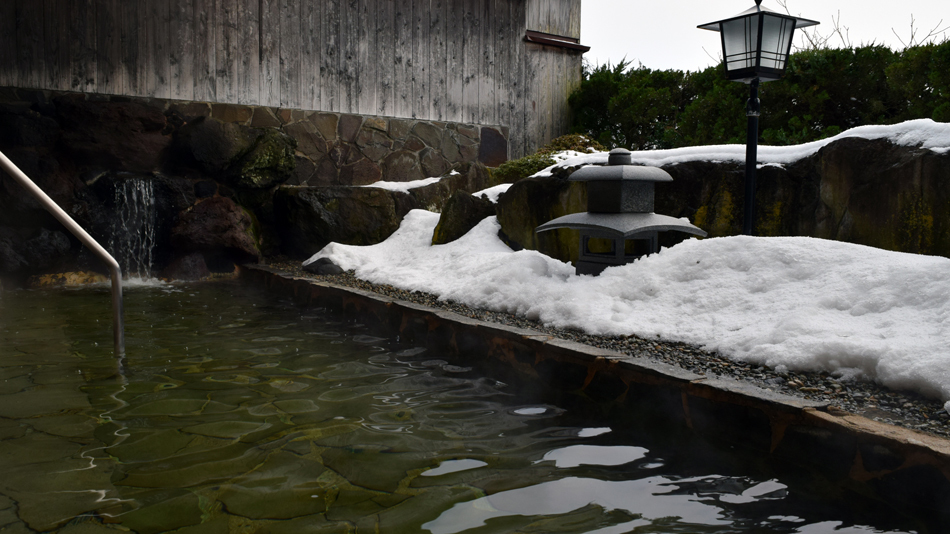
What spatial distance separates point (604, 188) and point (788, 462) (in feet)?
9.38

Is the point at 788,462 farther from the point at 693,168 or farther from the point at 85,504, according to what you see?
the point at 693,168

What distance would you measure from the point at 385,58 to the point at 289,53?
1436 mm

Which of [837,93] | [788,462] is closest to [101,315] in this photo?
[788,462]

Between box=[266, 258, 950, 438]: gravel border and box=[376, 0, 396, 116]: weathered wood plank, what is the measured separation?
241 inches

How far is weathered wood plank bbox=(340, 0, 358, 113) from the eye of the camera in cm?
901

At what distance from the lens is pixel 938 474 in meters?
1.82

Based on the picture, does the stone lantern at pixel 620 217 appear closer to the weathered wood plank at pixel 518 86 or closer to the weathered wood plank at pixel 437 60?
the weathered wood plank at pixel 437 60

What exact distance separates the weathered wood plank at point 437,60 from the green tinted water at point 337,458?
6.69m

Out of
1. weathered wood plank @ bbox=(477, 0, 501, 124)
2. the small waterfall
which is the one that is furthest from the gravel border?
weathered wood plank @ bbox=(477, 0, 501, 124)

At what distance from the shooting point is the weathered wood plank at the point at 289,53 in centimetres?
859


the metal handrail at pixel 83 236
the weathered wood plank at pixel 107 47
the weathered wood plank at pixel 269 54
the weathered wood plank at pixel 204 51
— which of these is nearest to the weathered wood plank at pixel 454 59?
the weathered wood plank at pixel 269 54

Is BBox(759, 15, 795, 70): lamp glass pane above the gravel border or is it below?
above

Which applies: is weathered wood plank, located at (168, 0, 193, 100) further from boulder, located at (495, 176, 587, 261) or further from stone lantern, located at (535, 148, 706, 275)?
stone lantern, located at (535, 148, 706, 275)

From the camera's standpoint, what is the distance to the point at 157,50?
306 inches
